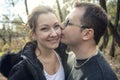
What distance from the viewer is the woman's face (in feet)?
10.5

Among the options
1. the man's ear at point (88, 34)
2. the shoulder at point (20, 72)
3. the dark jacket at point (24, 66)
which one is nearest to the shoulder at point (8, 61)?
the dark jacket at point (24, 66)

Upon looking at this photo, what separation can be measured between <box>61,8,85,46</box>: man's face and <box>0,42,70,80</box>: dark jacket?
0.29 m

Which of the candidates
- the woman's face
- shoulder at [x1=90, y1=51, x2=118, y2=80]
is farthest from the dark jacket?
shoulder at [x1=90, y1=51, x2=118, y2=80]

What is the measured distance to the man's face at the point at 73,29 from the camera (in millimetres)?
3400

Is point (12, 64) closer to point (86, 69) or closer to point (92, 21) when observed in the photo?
point (86, 69)

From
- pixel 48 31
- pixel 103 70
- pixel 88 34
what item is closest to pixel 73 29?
pixel 88 34

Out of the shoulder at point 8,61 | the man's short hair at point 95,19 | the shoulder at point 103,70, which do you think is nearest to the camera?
the shoulder at point 103,70

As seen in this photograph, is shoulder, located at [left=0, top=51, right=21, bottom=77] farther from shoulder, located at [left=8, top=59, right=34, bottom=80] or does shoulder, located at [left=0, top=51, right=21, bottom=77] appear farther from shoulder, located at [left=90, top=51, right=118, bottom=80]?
shoulder, located at [left=90, top=51, right=118, bottom=80]

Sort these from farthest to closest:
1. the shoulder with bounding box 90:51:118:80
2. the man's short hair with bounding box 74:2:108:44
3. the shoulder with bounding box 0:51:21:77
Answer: the man's short hair with bounding box 74:2:108:44, the shoulder with bounding box 0:51:21:77, the shoulder with bounding box 90:51:118:80

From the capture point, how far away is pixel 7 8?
26891 mm

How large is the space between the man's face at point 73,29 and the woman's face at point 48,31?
0.14 m

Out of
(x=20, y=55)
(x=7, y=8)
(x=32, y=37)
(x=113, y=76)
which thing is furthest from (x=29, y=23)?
(x=7, y=8)

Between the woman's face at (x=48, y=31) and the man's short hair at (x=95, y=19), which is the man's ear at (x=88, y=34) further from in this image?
the woman's face at (x=48, y=31)

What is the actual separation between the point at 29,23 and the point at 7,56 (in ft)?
1.48
